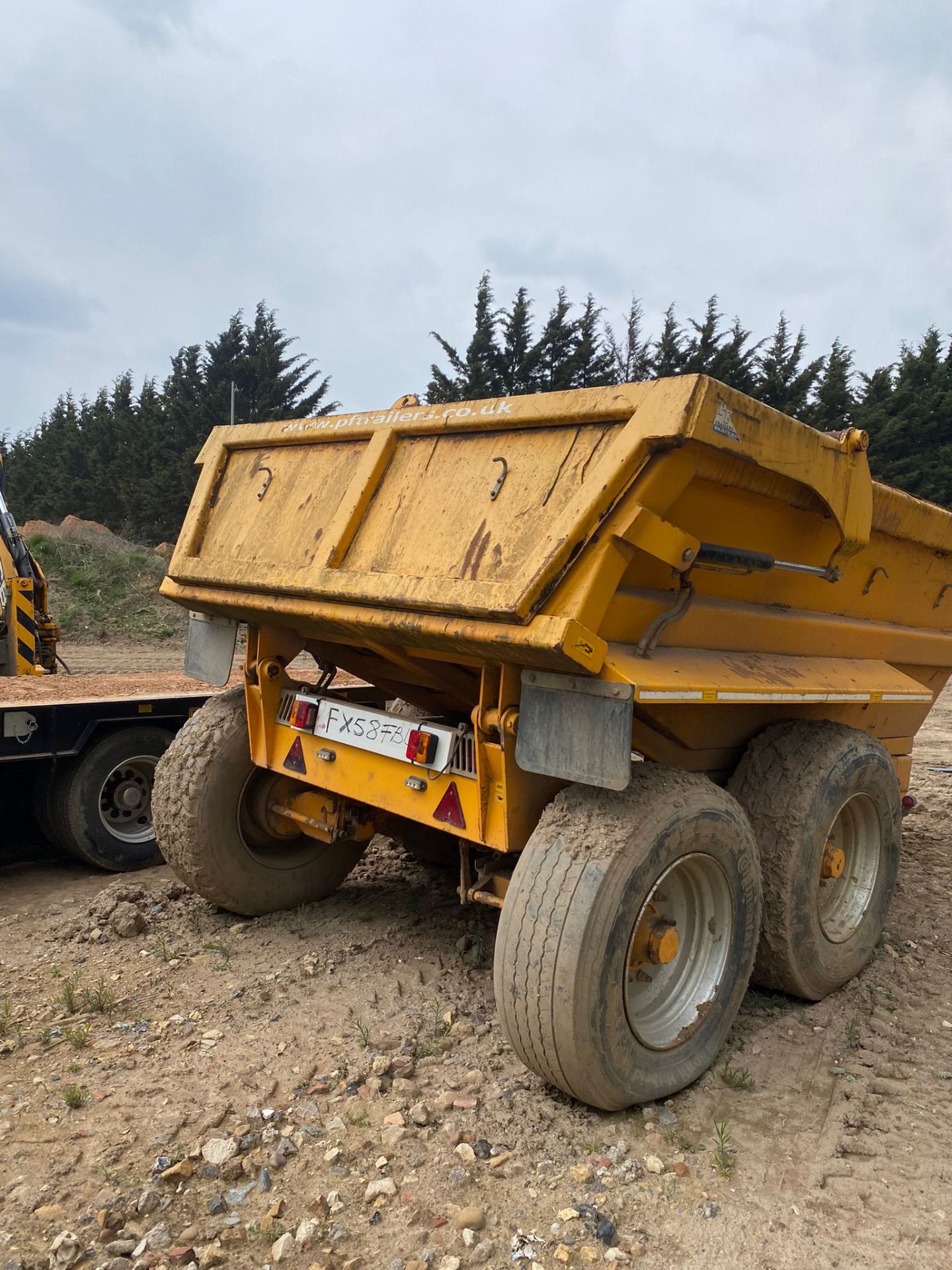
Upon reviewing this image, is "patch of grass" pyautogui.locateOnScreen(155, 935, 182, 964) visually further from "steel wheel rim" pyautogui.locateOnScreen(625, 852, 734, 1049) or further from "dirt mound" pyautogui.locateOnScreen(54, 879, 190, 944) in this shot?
"steel wheel rim" pyautogui.locateOnScreen(625, 852, 734, 1049)

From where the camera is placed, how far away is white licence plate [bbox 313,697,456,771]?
10.4ft

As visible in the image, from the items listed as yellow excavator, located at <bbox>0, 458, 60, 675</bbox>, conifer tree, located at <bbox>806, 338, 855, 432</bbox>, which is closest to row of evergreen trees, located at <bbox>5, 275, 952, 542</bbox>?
conifer tree, located at <bbox>806, 338, 855, 432</bbox>

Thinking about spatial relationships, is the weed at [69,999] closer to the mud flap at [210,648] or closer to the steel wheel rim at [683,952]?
the mud flap at [210,648]

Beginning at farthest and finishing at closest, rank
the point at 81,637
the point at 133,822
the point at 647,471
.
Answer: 1. the point at 81,637
2. the point at 133,822
3. the point at 647,471

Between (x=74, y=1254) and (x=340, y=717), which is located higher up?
(x=340, y=717)

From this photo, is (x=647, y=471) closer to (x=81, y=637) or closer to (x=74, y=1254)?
(x=74, y=1254)

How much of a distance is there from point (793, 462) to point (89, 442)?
123ft

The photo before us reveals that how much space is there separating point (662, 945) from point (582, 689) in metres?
0.85

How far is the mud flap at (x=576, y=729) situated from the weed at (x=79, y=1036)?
167 cm

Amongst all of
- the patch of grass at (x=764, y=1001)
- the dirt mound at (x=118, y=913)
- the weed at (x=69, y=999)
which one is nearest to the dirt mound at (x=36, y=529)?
the dirt mound at (x=118, y=913)

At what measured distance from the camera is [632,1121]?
2.79 metres

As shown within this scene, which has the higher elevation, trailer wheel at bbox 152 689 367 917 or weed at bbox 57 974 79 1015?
trailer wheel at bbox 152 689 367 917

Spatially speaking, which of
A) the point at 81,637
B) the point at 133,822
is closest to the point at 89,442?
the point at 81,637

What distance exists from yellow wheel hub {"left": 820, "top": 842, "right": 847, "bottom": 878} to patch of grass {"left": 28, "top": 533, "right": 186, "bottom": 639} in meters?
14.6
